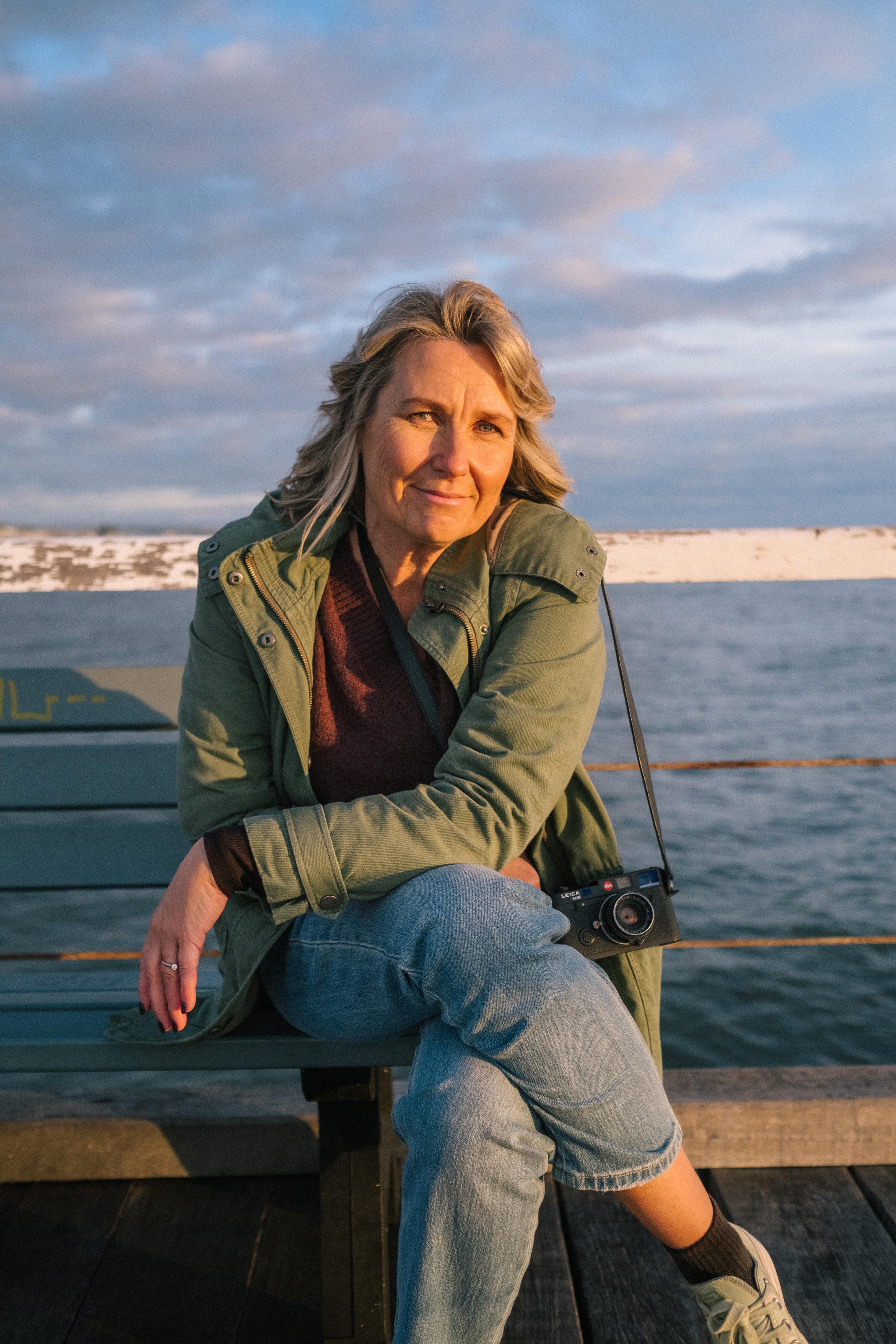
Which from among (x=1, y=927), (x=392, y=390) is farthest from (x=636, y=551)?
(x=1, y=927)

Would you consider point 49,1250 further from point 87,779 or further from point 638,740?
point 638,740

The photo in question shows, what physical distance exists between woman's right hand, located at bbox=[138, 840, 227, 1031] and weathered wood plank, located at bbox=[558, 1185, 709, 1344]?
0.82m

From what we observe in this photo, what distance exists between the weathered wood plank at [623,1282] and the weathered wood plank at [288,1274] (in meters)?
0.46

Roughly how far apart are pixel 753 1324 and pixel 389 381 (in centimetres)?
158

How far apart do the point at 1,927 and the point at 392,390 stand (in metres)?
6.27

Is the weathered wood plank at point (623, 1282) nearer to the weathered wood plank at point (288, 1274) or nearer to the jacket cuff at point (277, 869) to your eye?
the weathered wood plank at point (288, 1274)

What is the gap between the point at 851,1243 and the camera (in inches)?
75.6

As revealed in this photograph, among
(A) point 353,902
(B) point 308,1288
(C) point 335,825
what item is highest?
(C) point 335,825

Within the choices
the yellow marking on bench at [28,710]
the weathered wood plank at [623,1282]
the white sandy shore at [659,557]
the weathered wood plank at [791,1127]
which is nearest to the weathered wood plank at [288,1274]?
the weathered wood plank at [623,1282]

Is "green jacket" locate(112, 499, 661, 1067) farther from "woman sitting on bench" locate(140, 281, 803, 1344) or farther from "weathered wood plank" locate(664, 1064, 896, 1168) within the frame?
"weathered wood plank" locate(664, 1064, 896, 1168)

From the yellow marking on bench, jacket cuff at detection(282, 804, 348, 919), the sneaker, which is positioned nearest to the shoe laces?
the sneaker

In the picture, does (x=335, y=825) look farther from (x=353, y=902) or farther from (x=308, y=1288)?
(x=308, y=1288)

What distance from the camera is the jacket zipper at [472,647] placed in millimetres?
1792

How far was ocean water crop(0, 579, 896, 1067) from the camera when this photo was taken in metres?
5.26
